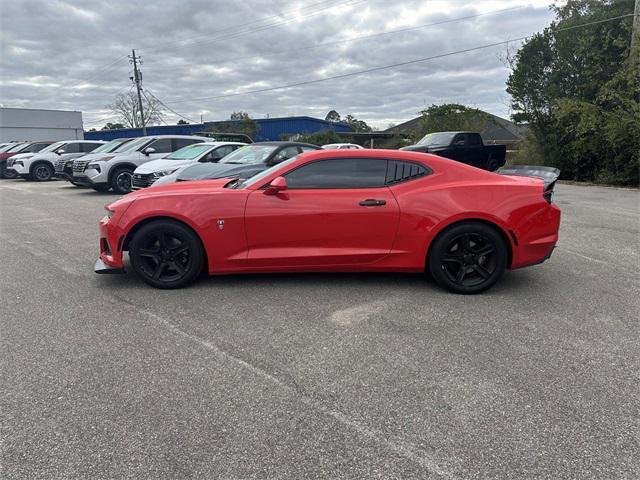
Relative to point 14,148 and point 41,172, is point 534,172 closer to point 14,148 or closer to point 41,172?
point 41,172

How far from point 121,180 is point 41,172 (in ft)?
26.8

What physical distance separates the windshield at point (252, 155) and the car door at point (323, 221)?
5.25 m

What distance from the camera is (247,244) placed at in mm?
4434

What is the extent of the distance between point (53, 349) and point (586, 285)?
4862 millimetres

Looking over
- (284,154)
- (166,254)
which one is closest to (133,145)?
(284,154)

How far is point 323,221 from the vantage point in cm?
438

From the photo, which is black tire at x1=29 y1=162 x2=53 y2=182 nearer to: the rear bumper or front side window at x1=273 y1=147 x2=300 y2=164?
front side window at x1=273 y1=147 x2=300 y2=164

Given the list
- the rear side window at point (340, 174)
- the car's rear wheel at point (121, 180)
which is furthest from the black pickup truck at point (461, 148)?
the rear side window at point (340, 174)

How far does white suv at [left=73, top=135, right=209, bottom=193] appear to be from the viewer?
42.0 feet

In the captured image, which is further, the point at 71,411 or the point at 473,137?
the point at 473,137

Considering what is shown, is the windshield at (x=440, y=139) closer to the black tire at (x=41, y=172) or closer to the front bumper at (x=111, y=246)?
the front bumper at (x=111, y=246)

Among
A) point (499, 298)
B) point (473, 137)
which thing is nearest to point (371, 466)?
point (499, 298)

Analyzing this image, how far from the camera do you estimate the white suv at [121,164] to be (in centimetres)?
1280

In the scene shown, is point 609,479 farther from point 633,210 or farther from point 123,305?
point 633,210
